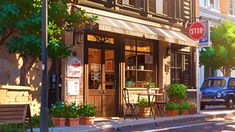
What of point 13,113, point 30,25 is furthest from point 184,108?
point 13,113

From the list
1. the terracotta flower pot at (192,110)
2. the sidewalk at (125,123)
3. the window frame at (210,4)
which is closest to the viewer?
the sidewalk at (125,123)

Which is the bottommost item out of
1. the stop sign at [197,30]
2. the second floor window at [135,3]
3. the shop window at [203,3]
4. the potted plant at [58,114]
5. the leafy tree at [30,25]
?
the potted plant at [58,114]

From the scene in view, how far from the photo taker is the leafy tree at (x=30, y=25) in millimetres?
12461

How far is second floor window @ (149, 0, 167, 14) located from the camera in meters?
21.0

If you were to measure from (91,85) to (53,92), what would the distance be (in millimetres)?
1797

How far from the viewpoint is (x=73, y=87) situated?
639 inches

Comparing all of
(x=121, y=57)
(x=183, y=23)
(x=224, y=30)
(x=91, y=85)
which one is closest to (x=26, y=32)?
(x=91, y=85)

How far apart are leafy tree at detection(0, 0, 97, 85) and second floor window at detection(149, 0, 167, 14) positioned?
771 cm

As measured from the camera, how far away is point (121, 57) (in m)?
18.4

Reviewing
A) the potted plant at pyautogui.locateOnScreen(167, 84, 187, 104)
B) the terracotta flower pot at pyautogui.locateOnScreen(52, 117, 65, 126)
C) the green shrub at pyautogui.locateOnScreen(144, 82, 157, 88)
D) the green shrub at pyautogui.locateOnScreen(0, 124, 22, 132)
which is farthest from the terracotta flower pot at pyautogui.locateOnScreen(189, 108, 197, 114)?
the green shrub at pyautogui.locateOnScreen(0, 124, 22, 132)

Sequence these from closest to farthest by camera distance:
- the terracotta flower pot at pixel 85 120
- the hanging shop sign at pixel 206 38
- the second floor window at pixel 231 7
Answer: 1. the terracotta flower pot at pixel 85 120
2. the hanging shop sign at pixel 206 38
3. the second floor window at pixel 231 7

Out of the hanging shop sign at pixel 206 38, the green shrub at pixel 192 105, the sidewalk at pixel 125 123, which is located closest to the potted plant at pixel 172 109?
the sidewalk at pixel 125 123

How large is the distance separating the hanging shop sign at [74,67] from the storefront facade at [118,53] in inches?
4.6

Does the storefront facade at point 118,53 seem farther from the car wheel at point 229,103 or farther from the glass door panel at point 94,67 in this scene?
the car wheel at point 229,103
